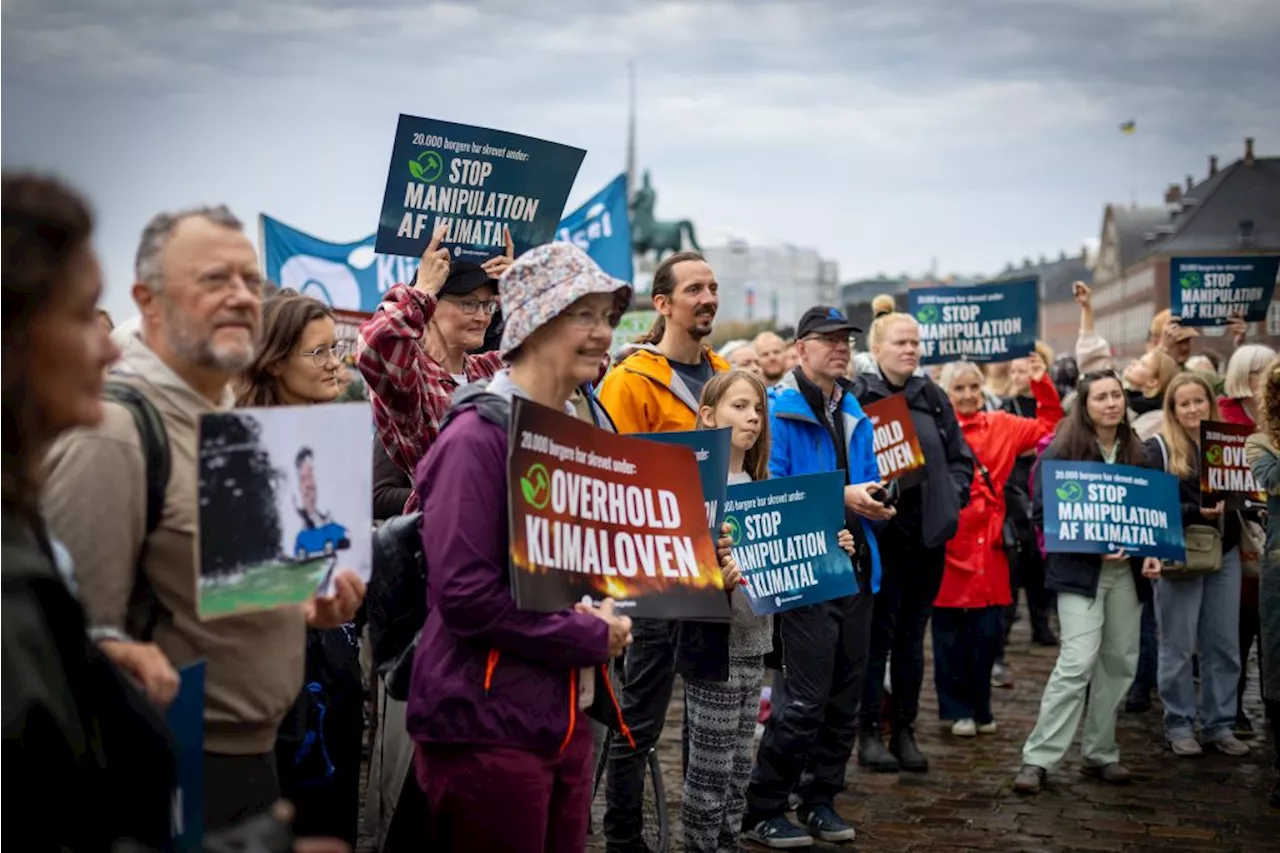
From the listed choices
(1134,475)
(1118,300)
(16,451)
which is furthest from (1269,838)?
(1118,300)

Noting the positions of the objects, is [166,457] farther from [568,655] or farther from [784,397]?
[784,397]

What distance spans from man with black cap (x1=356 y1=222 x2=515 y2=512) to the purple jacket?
115 centimetres

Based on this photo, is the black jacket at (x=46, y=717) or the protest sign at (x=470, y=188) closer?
the black jacket at (x=46, y=717)

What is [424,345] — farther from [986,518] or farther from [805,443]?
[986,518]

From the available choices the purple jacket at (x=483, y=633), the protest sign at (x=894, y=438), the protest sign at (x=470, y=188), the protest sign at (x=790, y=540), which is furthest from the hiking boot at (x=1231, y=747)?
the purple jacket at (x=483, y=633)

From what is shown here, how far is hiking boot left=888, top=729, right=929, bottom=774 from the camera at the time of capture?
8062 mm

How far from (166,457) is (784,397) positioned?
4.26m

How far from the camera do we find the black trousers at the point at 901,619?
801 cm

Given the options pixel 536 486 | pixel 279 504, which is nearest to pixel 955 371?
pixel 536 486

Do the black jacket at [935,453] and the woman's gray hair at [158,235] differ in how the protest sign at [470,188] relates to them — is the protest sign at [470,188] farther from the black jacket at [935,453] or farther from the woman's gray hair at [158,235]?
the black jacket at [935,453]

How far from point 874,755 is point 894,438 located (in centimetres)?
188

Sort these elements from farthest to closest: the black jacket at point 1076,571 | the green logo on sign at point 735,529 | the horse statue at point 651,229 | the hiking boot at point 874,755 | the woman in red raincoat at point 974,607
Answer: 1. the horse statue at point 651,229
2. the woman in red raincoat at point 974,607
3. the hiking boot at point 874,755
4. the black jacket at point 1076,571
5. the green logo on sign at point 735,529

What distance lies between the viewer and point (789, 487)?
6152 millimetres

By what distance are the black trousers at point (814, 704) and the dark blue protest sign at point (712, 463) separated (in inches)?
57.2
